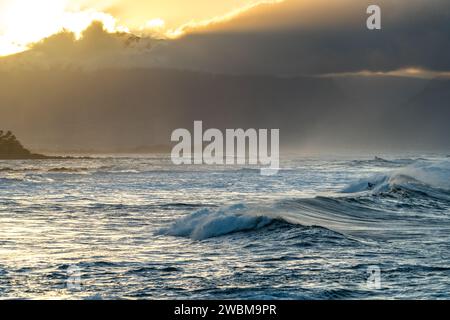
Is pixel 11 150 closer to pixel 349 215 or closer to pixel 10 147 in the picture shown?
pixel 10 147

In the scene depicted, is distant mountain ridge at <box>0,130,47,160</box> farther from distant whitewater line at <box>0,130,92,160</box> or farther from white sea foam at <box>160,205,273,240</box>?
white sea foam at <box>160,205,273,240</box>

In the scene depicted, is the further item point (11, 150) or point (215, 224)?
point (11, 150)

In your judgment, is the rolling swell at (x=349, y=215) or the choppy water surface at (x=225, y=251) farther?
the rolling swell at (x=349, y=215)

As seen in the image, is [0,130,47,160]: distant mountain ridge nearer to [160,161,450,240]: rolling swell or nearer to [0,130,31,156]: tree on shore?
[0,130,31,156]: tree on shore

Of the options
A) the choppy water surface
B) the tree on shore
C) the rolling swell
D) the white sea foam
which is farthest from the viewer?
the tree on shore

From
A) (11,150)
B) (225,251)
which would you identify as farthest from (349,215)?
(11,150)

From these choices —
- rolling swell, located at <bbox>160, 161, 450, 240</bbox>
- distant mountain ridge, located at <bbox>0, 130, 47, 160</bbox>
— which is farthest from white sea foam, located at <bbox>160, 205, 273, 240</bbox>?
distant mountain ridge, located at <bbox>0, 130, 47, 160</bbox>

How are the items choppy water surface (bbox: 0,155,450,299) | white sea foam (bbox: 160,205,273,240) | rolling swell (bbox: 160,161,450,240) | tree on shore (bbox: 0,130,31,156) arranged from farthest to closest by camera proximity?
1. tree on shore (bbox: 0,130,31,156)
2. rolling swell (bbox: 160,161,450,240)
3. white sea foam (bbox: 160,205,273,240)
4. choppy water surface (bbox: 0,155,450,299)

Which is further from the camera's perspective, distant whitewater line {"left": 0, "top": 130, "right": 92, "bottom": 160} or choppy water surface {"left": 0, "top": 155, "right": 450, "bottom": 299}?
distant whitewater line {"left": 0, "top": 130, "right": 92, "bottom": 160}

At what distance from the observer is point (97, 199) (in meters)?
29.5

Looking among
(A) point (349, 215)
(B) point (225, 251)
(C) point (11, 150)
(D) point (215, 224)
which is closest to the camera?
(B) point (225, 251)

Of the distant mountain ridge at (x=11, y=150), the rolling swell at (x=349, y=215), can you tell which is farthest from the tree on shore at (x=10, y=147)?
the rolling swell at (x=349, y=215)

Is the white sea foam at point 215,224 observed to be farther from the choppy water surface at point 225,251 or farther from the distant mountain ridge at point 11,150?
the distant mountain ridge at point 11,150
